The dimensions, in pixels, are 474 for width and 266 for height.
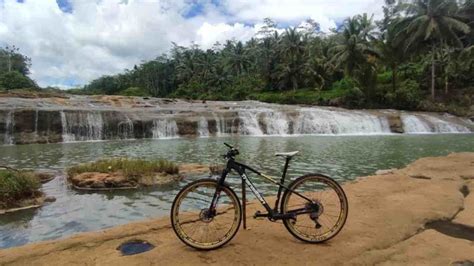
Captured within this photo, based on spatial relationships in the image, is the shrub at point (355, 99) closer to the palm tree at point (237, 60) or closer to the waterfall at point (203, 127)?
the waterfall at point (203, 127)

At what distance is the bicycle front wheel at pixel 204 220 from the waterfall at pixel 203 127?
26171 mm

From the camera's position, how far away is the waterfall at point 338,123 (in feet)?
107

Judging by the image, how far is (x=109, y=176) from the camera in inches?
423

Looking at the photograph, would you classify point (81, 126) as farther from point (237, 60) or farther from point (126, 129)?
point (237, 60)

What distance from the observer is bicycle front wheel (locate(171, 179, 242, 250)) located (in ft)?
14.7

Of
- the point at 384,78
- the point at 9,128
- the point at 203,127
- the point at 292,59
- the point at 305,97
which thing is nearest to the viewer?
the point at 9,128

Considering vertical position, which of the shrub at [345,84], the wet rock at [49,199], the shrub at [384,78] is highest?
the shrub at [384,78]

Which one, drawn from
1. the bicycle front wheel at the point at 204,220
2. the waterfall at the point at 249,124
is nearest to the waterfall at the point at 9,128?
the waterfall at the point at 249,124

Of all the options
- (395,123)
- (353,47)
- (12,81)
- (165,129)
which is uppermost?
(353,47)

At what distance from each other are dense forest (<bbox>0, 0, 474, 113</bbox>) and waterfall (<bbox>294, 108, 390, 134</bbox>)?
1020cm

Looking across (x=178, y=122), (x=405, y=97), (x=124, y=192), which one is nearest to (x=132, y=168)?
(x=124, y=192)

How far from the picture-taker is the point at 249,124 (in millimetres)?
32250

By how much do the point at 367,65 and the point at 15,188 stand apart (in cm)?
4341

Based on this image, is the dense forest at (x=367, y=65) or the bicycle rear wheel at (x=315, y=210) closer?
the bicycle rear wheel at (x=315, y=210)
